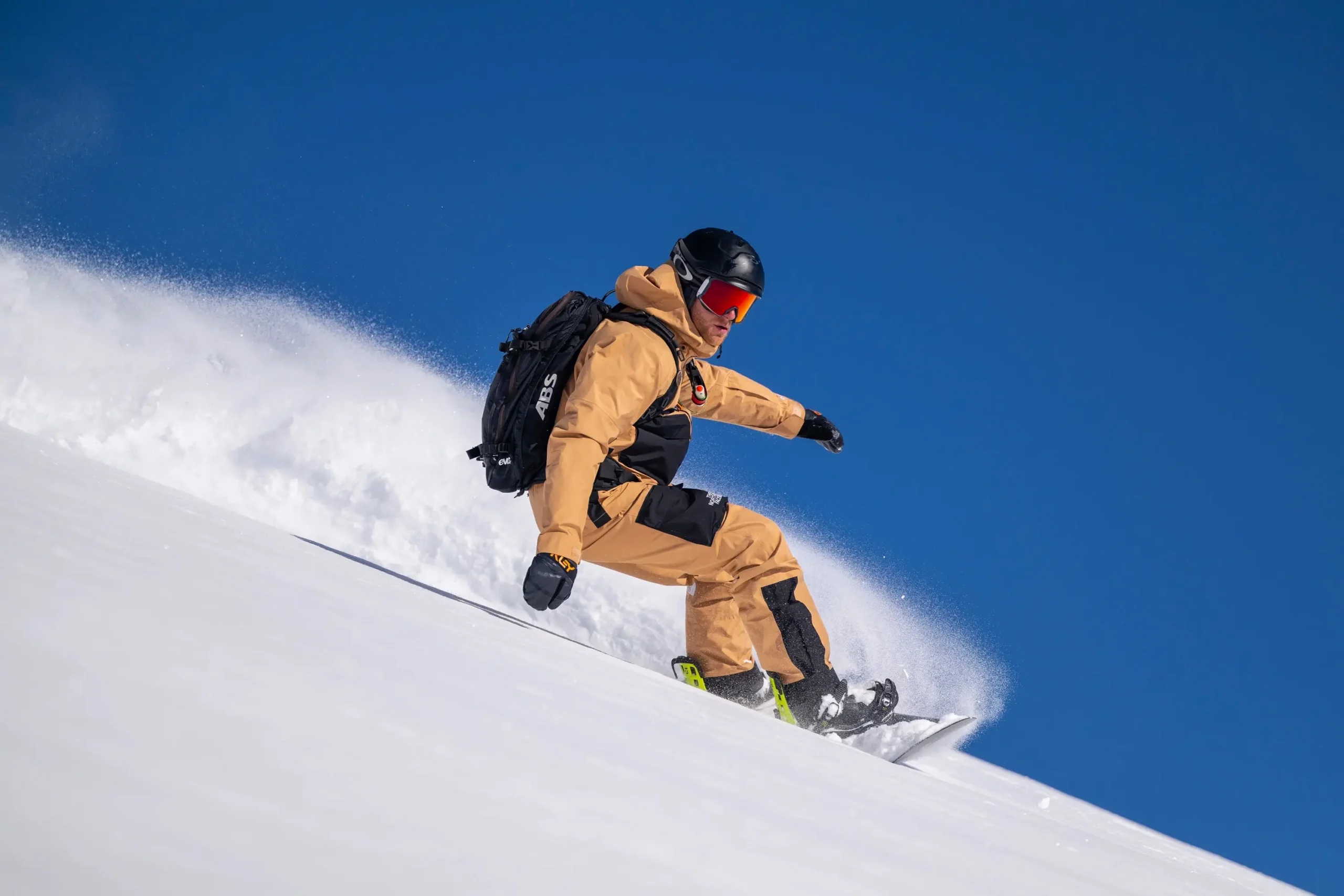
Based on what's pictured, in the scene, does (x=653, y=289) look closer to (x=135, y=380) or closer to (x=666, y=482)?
(x=666, y=482)

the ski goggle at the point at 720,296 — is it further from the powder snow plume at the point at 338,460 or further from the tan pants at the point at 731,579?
the powder snow plume at the point at 338,460

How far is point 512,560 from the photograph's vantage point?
21.1 ft

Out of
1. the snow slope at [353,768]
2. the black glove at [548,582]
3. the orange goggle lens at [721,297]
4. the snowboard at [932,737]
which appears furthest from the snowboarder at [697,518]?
the snow slope at [353,768]

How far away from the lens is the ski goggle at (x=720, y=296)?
3.46m

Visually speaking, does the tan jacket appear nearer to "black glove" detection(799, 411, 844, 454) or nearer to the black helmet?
the black helmet

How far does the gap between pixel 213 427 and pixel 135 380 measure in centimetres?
124

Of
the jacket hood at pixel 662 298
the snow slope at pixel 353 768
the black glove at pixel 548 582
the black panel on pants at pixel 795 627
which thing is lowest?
the snow slope at pixel 353 768

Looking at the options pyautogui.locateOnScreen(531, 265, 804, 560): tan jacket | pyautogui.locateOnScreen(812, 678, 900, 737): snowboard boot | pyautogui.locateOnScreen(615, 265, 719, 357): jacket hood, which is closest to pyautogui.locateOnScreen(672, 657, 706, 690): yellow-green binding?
pyautogui.locateOnScreen(812, 678, 900, 737): snowboard boot

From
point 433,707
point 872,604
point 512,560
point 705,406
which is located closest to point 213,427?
point 512,560

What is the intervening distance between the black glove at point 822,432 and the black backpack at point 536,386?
1.26 m

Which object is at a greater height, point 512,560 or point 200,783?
point 512,560

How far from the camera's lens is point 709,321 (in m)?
3.50

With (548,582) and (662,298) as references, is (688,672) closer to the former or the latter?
(548,582)

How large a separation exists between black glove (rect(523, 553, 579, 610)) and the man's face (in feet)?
4.14
